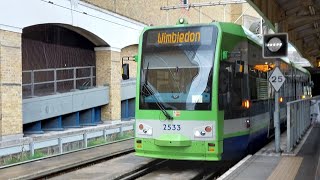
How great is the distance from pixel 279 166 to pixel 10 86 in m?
10.0

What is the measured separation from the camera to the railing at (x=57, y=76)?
63.9 feet

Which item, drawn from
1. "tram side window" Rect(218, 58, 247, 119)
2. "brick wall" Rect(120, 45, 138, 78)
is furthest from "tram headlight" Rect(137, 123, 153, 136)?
"brick wall" Rect(120, 45, 138, 78)

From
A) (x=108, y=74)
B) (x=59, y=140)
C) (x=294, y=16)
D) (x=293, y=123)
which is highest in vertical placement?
(x=294, y=16)

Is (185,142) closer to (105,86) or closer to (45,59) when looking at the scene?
(45,59)

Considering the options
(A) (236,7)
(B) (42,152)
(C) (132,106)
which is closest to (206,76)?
(B) (42,152)

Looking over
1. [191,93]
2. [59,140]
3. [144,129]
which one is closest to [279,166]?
[191,93]

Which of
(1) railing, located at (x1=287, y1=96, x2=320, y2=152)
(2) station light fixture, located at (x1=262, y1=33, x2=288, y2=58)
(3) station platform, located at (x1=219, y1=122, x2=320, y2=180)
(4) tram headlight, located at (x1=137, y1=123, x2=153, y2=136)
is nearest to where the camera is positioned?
(3) station platform, located at (x1=219, y1=122, x2=320, y2=180)

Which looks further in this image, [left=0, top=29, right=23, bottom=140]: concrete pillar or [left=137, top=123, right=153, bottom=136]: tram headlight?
[left=0, top=29, right=23, bottom=140]: concrete pillar

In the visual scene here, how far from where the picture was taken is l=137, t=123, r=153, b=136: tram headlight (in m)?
11.5

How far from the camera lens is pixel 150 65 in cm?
1167

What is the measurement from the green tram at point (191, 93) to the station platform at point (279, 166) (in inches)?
26.3

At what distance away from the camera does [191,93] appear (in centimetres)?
1114

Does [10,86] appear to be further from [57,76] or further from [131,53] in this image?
[131,53]

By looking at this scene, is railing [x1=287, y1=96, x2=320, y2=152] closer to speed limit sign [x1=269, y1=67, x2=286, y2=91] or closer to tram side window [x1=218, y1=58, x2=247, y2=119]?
speed limit sign [x1=269, y1=67, x2=286, y2=91]
